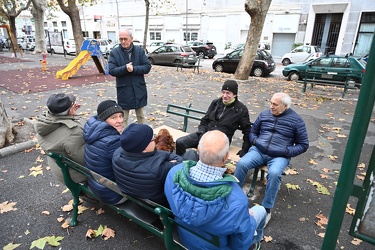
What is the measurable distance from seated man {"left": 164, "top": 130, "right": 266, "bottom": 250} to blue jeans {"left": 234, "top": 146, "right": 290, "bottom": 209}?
44.9 inches

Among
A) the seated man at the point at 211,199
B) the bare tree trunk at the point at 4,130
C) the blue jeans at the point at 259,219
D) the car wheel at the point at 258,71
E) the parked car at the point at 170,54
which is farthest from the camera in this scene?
the parked car at the point at 170,54

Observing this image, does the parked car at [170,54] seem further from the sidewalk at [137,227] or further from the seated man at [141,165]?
the seated man at [141,165]

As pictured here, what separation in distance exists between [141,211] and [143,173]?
0.58m

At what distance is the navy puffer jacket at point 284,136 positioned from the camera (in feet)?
9.90

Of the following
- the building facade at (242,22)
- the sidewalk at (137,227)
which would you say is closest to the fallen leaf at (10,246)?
the sidewalk at (137,227)

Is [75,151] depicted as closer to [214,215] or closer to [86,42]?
[214,215]

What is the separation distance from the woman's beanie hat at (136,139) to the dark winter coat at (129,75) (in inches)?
95.8

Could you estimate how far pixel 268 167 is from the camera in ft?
9.89

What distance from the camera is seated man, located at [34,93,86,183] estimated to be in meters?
2.53

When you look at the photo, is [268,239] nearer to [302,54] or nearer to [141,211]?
[141,211]

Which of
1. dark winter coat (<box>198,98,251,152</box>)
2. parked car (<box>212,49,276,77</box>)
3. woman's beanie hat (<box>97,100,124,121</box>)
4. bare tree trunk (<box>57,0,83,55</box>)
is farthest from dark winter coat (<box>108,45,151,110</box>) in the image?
bare tree trunk (<box>57,0,83,55</box>)

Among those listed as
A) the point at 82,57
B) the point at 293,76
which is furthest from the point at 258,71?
the point at 82,57

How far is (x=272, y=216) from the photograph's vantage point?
303 centimetres

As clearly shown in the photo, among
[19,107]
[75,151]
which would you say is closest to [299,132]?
[75,151]
